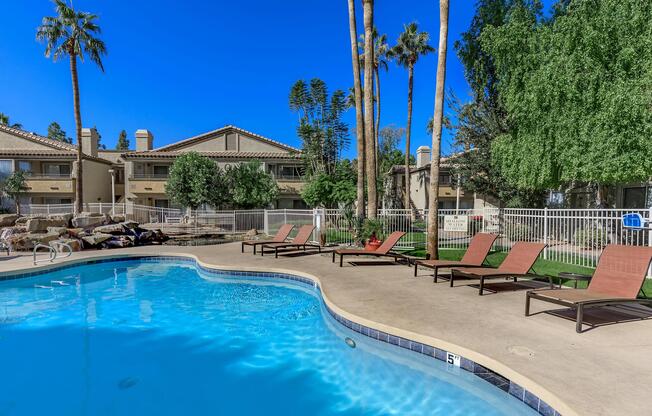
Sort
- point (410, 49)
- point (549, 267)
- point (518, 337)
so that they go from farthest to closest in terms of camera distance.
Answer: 1. point (410, 49)
2. point (549, 267)
3. point (518, 337)

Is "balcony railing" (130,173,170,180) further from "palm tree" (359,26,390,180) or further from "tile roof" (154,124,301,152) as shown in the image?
"palm tree" (359,26,390,180)

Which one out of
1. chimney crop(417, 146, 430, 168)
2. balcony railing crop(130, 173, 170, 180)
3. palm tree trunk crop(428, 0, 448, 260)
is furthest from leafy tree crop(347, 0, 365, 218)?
balcony railing crop(130, 173, 170, 180)

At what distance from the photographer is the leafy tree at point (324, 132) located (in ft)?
90.7

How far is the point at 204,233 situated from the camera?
2103 cm

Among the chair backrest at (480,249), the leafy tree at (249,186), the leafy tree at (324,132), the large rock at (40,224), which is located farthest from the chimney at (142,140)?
the chair backrest at (480,249)

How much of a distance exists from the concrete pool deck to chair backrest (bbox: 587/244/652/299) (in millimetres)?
515

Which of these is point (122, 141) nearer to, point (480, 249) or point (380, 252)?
point (380, 252)

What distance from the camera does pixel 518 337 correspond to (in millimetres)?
4465

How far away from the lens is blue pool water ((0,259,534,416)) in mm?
4090

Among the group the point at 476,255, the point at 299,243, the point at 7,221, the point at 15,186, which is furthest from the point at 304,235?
the point at 15,186

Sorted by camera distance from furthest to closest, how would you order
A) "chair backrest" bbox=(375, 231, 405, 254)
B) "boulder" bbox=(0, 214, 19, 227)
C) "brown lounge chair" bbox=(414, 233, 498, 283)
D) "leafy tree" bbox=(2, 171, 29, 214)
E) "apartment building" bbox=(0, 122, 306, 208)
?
1. "apartment building" bbox=(0, 122, 306, 208)
2. "leafy tree" bbox=(2, 171, 29, 214)
3. "boulder" bbox=(0, 214, 19, 227)
4. "chair backrest" bbox=(375, 231, 405, 254)
5. "brown lounge chair" bbox=(414, 233, 498, 283)

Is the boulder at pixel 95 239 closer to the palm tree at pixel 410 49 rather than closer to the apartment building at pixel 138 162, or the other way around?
the apartment building at pixel 138 162

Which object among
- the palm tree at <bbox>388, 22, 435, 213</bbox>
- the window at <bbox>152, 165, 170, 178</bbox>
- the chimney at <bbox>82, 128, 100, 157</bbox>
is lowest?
the window at <bbox>152, 165, 170, 178</bbox>

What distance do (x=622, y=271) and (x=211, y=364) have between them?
6.31 m
